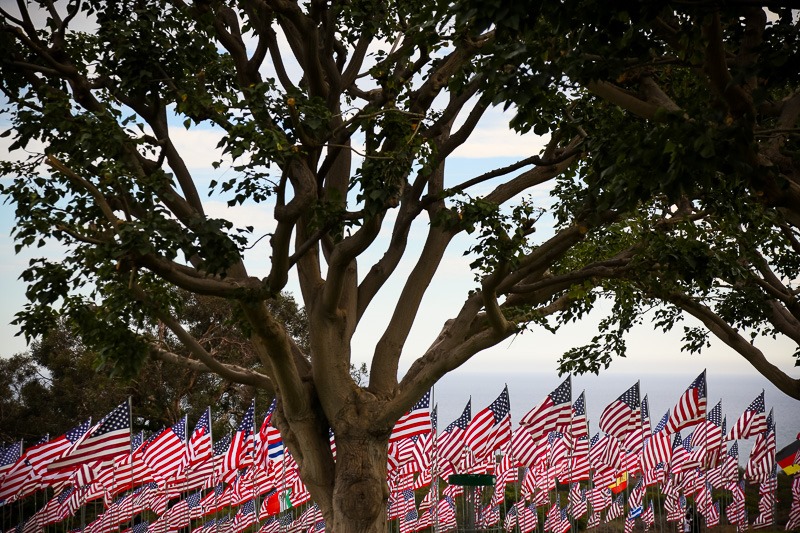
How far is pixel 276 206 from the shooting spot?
10.0m

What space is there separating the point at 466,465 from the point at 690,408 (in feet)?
16.4

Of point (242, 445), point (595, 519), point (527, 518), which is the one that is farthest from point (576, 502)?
point (242, 445)

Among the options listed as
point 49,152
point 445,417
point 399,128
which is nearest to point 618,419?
point 399,128

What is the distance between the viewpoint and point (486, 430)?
59.8 feet

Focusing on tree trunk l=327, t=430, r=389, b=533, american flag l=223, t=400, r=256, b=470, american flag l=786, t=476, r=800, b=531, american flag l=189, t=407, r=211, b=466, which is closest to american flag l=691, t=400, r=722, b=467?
american flag l=786, t=476, r=800, b=531

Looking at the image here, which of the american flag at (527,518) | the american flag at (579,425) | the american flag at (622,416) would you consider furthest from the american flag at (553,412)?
the american flag at (527,518)

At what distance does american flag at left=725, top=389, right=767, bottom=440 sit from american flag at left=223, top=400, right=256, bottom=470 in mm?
11617

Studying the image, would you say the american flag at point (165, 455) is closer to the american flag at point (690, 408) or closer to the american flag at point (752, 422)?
the american flag at point (690, 408)

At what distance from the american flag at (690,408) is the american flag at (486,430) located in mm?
3766

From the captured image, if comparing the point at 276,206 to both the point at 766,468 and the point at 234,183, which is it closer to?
the point at 234,183

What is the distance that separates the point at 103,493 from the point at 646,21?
18020 millimetres

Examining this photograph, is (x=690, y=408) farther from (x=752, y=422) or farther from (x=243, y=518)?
(x=243, y=518)

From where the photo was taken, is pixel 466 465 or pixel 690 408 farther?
pixel 690 408

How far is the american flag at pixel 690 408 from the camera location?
19234mm
